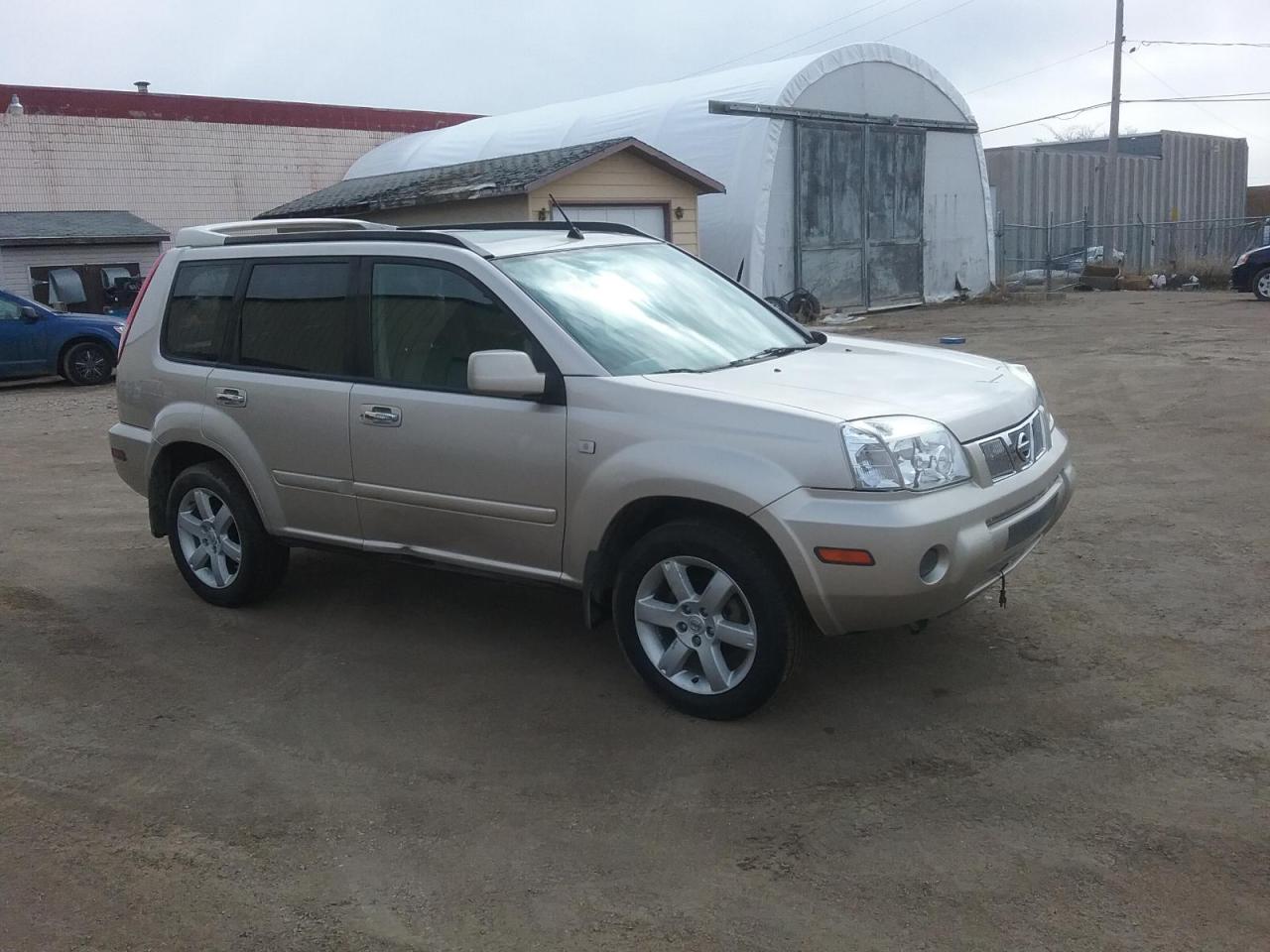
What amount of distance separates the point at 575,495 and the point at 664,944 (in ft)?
6.23

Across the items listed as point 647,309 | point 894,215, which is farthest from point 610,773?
point 894,215

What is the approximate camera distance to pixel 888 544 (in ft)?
13.0

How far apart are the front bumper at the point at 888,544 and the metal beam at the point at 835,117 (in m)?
18.5

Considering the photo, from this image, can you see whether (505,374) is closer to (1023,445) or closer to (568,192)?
(1023,445)

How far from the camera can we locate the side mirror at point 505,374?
4547 millimetres

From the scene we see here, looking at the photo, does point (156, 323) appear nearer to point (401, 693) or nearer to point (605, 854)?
point (401, 693)

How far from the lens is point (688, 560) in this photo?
4359mm

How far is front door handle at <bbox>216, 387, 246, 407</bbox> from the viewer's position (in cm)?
568

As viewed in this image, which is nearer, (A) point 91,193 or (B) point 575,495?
(B) point 575,495

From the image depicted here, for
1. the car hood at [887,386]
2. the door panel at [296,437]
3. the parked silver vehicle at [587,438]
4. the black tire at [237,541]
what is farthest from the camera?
the black tire at [237,541]

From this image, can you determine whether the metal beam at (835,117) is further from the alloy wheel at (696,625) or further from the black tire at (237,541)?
the alloy wheel at (696,625)

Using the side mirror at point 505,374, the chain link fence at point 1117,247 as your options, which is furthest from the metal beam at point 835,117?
the side mirror at point 505,374

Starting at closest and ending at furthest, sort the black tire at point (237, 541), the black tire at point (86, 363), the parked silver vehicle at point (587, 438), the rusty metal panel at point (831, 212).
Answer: the parked silver vehicle at point (587, 438) → the black tire at point (237, 541) → the black tire at point (86, 363) → the rusty metal panel at point (831, 212)

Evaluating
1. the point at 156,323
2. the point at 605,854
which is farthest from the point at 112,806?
the point at 156,323
